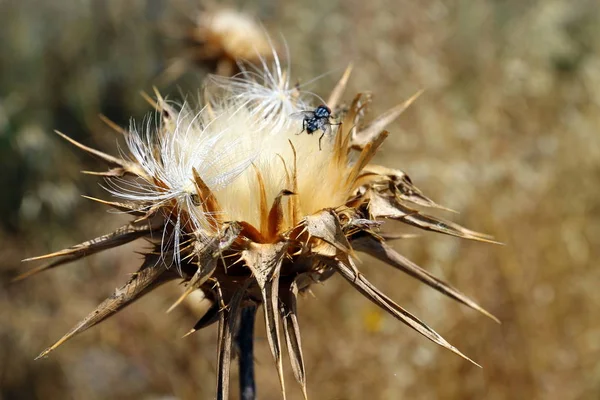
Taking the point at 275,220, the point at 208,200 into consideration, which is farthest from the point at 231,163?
the point at 275,220

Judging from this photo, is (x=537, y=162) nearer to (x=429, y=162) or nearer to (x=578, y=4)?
(x=429, y=162)

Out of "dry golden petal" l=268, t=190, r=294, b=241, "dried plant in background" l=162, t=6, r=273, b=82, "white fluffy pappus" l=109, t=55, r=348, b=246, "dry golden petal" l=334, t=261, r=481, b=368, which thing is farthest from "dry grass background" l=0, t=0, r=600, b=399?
"dry golden petal" l=334, t=261, r=481, b=368

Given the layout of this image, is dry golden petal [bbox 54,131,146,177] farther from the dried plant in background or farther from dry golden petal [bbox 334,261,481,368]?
the dried plant in background

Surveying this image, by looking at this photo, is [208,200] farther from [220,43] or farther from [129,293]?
[220,43]

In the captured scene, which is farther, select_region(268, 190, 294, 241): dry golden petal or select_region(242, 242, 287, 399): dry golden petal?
select_region(268, 190, 294, 241): dry golden petal

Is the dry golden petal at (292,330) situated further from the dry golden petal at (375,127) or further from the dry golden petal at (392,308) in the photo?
the dry golden petal at (375,127)

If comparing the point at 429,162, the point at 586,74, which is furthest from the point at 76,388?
the point at 586,74

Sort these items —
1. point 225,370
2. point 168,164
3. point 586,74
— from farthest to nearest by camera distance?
point 586,74, point 168,164, point 225,370
